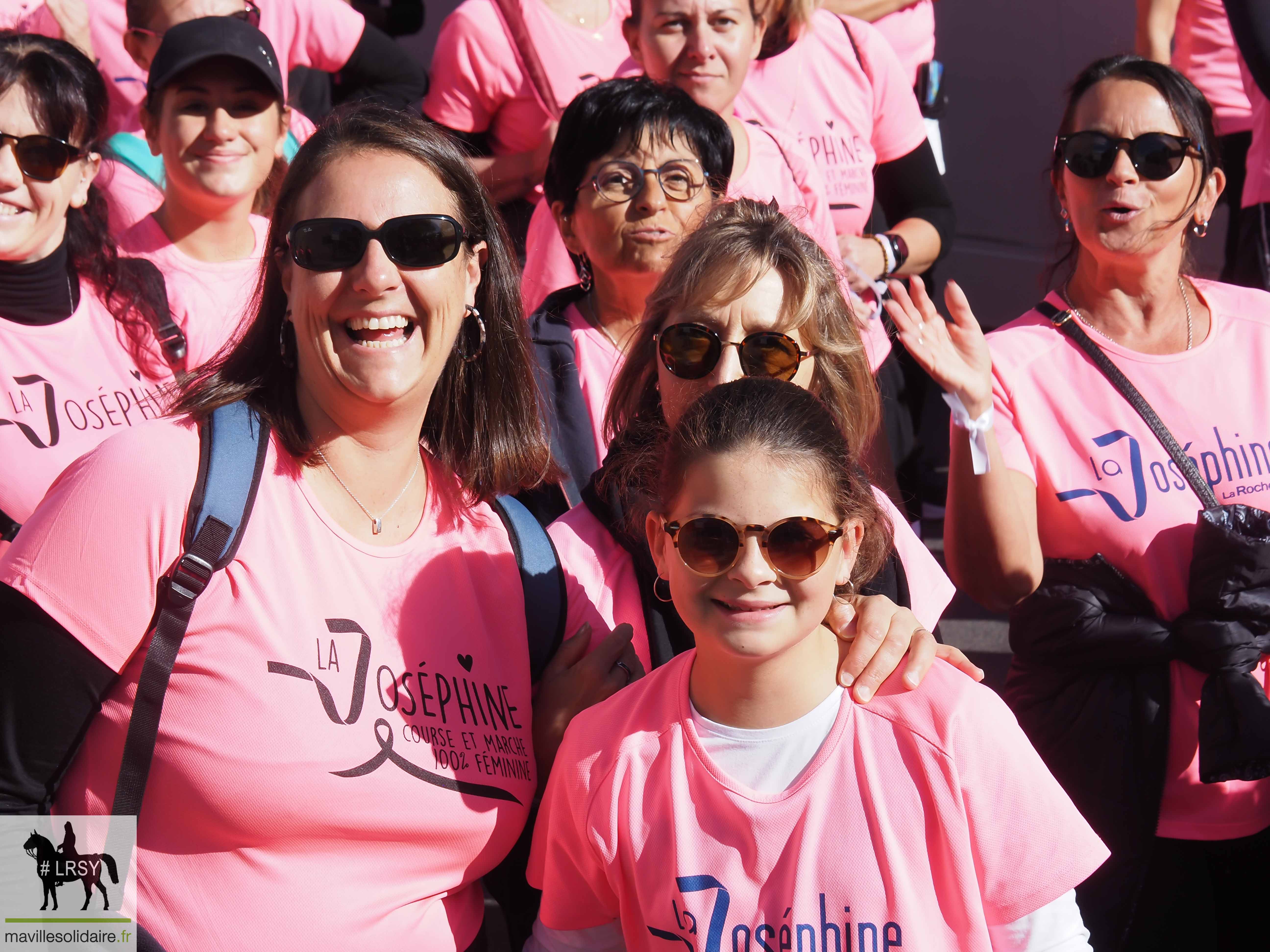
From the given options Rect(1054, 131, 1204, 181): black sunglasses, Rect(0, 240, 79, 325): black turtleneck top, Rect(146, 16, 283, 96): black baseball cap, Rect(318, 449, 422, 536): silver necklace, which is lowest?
Rect(318, 449, 422, 536): silver necklace

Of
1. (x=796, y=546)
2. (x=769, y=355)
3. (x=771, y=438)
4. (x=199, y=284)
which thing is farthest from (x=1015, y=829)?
(x=199, y=284)

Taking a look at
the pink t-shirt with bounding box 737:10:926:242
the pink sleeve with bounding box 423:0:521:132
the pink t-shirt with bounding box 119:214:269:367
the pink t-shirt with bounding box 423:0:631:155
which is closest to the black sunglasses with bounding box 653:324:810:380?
the pink t-shirt with bounding box 119:214:269:367

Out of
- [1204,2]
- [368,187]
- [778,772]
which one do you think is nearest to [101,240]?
[368,187]

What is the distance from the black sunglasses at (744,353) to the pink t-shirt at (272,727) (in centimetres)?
71

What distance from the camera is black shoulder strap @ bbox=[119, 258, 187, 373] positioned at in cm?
304

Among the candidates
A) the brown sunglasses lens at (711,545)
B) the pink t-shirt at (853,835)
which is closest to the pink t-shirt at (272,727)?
the pink t-shirt at (853,835)

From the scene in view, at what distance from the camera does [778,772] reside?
1.80 metres

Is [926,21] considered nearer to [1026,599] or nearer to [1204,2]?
[1204,2]

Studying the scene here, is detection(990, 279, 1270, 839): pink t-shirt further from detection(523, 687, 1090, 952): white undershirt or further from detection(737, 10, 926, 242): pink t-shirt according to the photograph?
detection(737, 10, 926, 242): pink t-shirt

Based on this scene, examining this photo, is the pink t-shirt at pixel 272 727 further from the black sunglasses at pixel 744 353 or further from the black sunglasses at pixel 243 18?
the black sunglasses at pixel 243 18

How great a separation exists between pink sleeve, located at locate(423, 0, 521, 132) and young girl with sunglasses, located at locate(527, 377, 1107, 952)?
2.37 meters

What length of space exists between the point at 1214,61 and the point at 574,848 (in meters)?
3.94

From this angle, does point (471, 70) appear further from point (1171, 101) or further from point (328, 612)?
point (328, 612)

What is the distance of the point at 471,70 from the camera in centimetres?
397
